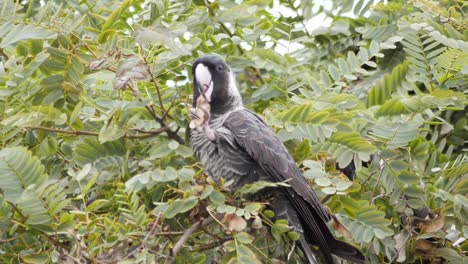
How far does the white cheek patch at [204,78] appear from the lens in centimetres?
331

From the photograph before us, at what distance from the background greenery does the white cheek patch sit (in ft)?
0.20

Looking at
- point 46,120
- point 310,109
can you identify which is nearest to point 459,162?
point 310,109

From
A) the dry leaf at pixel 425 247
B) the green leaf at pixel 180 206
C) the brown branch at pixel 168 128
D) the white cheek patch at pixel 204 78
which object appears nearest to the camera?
the green leaf at pixel 180 206

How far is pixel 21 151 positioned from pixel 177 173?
0.48 metres

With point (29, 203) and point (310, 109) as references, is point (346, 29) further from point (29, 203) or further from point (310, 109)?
point (29, 203)

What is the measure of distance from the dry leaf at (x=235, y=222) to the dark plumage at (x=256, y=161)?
15.1 inches

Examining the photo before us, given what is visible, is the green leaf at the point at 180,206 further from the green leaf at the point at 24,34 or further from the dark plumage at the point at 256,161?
the green leaf at the point at 24,34

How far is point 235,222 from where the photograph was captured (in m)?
2.79

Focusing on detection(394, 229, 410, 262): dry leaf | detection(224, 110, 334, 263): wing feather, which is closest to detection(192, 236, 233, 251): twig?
detection(224, 110, 334, 263): wing feather

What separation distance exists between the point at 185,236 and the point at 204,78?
73 cm

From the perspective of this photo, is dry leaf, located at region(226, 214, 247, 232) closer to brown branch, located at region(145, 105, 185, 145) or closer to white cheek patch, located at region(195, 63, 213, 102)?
brown branch, located at region(145, 105, 185, 145)

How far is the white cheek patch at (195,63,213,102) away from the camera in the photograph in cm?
331

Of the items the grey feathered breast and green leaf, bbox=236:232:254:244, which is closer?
green leaf, bbox=236:232:254:244

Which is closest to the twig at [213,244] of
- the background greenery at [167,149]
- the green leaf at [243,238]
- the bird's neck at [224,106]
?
the background greenery at [167,149]
